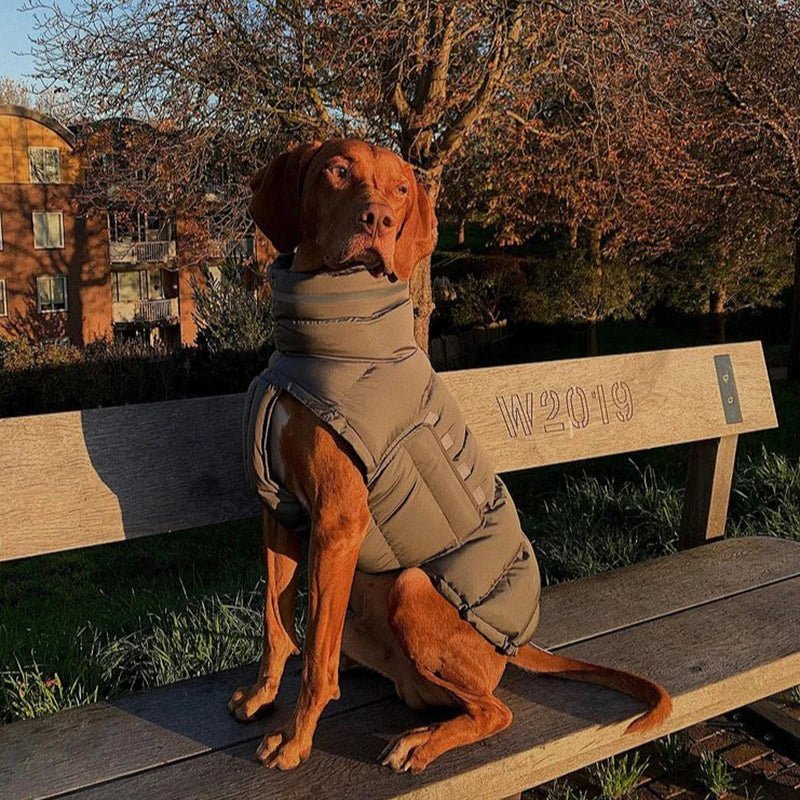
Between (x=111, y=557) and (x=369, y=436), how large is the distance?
19.7 ft

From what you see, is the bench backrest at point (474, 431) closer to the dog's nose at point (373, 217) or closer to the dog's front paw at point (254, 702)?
the dog's front paw at point (254, 702)

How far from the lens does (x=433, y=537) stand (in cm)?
181

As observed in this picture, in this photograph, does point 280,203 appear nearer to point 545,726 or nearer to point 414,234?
point 414,234

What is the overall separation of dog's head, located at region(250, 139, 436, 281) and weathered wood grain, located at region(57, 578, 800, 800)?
0.94 m

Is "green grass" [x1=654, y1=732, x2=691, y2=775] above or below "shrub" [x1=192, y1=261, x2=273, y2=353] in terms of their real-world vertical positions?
below

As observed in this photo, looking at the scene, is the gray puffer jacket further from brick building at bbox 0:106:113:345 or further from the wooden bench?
brick building at bbox 0:106:113:345

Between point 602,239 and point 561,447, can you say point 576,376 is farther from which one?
point 602,239

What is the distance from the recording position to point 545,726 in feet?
6.19

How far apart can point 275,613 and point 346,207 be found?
84cm

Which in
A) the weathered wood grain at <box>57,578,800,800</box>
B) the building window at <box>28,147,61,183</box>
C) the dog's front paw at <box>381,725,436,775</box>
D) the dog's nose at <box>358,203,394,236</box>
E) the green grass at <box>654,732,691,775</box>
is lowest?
the green grass at <box>654,732,691,775</box>

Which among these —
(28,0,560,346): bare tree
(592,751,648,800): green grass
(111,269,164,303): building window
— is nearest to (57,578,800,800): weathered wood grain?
(592,751,648,800): green grass

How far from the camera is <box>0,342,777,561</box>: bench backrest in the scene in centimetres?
226

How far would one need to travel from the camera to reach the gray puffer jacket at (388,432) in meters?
1.68

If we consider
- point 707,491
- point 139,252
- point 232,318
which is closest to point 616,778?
point 707,491
